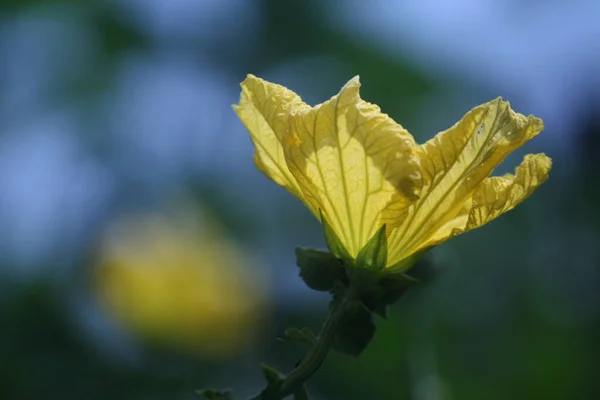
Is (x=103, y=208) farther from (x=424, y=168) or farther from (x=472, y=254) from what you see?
(x=424, y=168)

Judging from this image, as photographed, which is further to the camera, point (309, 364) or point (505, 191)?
point (505, 191)

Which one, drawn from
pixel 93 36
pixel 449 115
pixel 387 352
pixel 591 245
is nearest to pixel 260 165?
pixel 387 352

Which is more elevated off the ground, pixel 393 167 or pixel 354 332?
pixel 393 167

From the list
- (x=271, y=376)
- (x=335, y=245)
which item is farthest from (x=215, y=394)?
(x=335, y=245)

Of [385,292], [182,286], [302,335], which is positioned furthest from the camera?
[182,286]

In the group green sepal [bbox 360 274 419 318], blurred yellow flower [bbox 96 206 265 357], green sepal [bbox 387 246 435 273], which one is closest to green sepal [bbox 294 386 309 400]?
green sepal [bbox 360 274 419 318]

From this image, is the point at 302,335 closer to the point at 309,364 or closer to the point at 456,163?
the point at 309,364

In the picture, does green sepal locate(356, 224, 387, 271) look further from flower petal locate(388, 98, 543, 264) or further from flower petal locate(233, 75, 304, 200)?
flower petal locate(233, 75, 304, 200)
